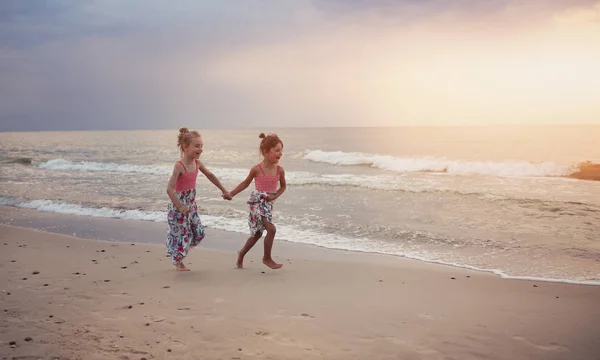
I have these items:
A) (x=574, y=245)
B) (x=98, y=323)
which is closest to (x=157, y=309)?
(x=98, y=323)

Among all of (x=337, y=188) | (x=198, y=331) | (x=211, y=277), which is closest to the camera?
(x=198, y=331)

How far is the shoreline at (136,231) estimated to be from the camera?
6715mm

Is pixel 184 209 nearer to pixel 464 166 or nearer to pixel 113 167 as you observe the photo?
pixel 464 166

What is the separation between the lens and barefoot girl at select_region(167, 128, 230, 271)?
604 cm

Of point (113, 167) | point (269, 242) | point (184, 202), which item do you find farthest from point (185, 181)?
point (113, 167)

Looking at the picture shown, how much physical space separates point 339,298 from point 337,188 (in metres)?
11.8

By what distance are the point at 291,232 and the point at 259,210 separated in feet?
10.5

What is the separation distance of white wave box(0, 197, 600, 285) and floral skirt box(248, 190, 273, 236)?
2.15m

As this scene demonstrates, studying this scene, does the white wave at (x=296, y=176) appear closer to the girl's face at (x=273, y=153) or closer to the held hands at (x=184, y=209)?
the girl's face at (x=273, y=153)

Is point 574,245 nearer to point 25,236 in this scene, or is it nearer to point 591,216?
point 591,216

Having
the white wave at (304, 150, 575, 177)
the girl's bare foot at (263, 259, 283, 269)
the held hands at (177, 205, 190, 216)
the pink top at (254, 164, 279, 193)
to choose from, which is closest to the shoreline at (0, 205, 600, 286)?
the girl's bare foot at (263, 259, 283, 269)

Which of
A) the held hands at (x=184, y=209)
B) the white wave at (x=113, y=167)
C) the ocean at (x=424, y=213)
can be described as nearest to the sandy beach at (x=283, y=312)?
the held hands at (x=184, y=209)

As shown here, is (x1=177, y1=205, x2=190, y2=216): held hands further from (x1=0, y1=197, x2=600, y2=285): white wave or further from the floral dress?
(x1=0, y1=197, x2=600, y2=285): white wave

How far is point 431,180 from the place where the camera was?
19.1 meters
